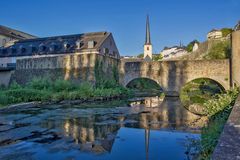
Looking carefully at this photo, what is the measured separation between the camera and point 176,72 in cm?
2211

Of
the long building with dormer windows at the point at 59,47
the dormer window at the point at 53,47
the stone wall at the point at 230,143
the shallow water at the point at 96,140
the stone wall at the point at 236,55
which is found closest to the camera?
the stone wall at the point at 230,143

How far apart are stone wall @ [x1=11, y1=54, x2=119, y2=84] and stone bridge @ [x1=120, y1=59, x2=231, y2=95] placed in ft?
9.31

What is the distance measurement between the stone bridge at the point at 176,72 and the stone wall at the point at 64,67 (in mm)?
2837

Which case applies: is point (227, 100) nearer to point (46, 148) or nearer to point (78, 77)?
point (46, 148)

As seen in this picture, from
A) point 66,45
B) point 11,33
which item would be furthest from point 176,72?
point 11,33

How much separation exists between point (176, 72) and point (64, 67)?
36.8ft

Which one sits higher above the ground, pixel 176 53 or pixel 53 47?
pixel 176 53

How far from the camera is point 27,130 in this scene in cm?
603

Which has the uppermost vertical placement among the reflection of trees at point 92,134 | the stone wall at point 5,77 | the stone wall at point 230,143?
the stone wall at point 5,77

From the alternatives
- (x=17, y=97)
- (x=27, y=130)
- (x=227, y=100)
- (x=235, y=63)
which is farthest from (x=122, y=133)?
(x=235, y=63)

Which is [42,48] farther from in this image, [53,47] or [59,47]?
[59,47]

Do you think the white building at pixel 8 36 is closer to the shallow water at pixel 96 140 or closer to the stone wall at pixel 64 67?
the stone wall at pixel 64 67

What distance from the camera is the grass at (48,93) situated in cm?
1253

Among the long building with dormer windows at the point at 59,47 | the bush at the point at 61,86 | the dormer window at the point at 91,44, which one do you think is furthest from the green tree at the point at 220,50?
the bush at the point at 61,86
